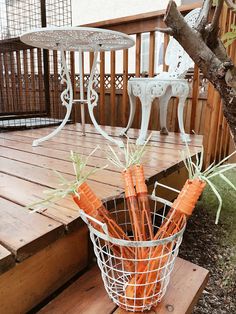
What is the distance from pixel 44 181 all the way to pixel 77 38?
1013 mm

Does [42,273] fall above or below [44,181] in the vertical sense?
below

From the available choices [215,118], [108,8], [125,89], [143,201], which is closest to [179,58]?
[215,118]

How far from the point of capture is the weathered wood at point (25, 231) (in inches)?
27.0

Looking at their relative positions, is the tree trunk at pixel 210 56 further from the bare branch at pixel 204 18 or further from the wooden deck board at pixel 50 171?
the wooden deck board at pixel 50 171

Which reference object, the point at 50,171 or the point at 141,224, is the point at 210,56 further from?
the point at 50,171

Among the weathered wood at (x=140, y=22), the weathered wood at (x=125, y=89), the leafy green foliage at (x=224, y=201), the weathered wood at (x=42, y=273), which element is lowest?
the leafy green foliage at (x=224, y=201)

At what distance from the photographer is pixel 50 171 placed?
1.31 metres

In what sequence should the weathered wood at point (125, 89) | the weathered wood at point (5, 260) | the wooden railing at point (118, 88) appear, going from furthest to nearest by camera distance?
the weathered wood at point (125, 89) → the wooden railing at point (118, 88) → the weathered wood at point (5, 260)

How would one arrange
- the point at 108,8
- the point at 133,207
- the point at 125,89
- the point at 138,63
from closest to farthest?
Result: the point at 133,207, the point at 138,63, the point at 125,89, the point at 108,8

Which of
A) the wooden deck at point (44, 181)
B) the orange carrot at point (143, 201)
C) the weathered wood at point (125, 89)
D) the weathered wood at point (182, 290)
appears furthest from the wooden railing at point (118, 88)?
the orange carrot at point (143, 201)

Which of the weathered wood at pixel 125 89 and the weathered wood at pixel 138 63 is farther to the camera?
the weathered wood at pixel 125 89

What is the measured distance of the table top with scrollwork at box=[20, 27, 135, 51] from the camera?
4.96ft

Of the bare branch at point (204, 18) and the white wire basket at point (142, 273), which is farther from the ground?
the bare branch at point (204, 18)

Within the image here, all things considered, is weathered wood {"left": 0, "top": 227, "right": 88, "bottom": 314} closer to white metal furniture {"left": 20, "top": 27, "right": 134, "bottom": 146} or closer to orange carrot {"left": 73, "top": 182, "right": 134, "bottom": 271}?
orange carrot {"left": 73, "top": 182, "right": 134, "bottom": 271}
